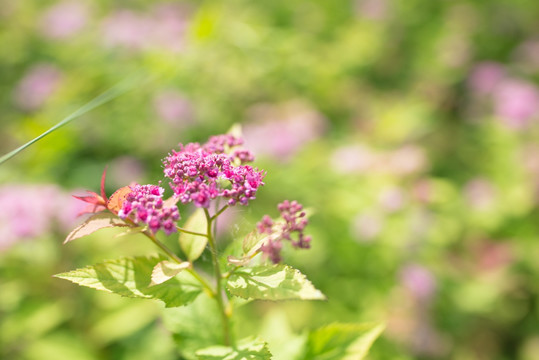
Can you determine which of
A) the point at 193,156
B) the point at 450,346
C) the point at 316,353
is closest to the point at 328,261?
the point at 450,346

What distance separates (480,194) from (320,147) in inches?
40.0

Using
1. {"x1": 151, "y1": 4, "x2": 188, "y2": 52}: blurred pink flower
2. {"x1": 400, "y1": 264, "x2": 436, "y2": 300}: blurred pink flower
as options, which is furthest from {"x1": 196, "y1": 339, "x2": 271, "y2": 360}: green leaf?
{"x1": 151, "y1": 4, "x2": 188, "y2": 52}: blurred pink flower

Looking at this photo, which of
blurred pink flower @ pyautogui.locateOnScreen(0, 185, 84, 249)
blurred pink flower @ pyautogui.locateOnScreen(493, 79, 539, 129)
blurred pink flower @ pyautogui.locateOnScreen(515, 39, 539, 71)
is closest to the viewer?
blurred pink flower @ pyautogui.locateOnScreen(0, 185, 84, 249)

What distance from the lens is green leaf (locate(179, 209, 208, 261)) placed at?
995 millimetres

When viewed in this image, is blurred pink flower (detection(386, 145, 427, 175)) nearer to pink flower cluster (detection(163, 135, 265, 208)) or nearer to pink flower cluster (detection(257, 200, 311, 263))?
pink flower cluster (detection(257, 200, 311, 263))

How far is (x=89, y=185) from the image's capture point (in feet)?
9.42

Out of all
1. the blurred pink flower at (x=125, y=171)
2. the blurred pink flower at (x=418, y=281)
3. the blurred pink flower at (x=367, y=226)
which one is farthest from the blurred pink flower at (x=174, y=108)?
the blurred pink flower at (x=418, y=281)

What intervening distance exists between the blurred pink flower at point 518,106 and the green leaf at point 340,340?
8.30ft

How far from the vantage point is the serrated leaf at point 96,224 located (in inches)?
32.2

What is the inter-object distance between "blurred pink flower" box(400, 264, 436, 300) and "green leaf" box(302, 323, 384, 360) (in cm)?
131

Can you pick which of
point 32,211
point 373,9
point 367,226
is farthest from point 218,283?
point 373,9

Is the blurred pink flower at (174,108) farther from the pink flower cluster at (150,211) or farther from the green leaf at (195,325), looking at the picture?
the pink flower cluster at (150,211)

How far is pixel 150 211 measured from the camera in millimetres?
803

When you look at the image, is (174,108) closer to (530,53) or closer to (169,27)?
(169,27)
